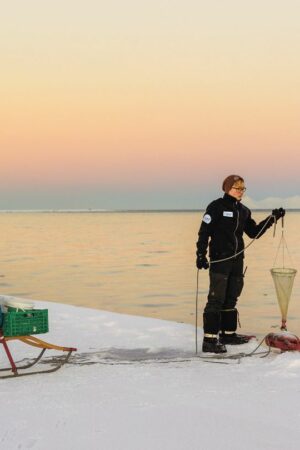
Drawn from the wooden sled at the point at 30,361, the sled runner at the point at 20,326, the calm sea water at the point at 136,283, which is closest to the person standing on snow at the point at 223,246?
the wooden sled at the point at 30,361

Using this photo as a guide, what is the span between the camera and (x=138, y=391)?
4.98 m

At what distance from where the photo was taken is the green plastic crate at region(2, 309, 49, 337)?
5.27 m

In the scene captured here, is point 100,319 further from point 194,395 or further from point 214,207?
point 194,395

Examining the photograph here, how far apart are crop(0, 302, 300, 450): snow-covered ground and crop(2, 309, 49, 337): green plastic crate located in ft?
1.46

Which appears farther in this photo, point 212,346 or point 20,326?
point 212,346

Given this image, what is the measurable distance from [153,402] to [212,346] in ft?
6.58

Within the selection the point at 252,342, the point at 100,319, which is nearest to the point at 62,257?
the point at 100,319

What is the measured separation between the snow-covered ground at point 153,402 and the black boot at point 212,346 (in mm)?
211

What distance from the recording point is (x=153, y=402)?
4672mm

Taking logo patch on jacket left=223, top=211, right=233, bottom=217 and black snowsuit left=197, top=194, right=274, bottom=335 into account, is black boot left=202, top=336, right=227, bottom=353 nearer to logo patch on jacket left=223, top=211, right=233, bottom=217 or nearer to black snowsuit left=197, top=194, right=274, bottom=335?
black snowsuit left=197, top=194, right=274, bottom=335

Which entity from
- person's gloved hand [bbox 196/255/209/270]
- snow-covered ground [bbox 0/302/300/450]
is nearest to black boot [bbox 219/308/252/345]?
snow-covered ground [bbox 0/302/300/450]

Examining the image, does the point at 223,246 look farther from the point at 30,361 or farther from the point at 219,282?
the point at 30,361

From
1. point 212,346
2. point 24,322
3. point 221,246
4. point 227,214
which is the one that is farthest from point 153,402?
point 227,214

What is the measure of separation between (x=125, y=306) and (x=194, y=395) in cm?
900
